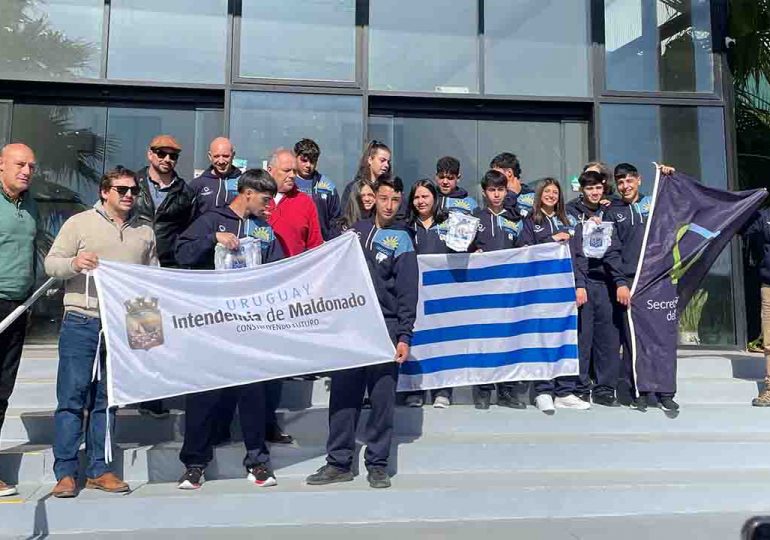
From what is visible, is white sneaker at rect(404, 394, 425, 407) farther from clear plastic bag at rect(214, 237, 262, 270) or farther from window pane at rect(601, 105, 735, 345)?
window pane at rect(601, 105, 735, 345)

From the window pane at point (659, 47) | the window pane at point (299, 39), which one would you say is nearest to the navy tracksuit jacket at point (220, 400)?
the window pane at point (299, 39)

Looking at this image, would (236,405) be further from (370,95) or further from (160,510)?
(370,95)

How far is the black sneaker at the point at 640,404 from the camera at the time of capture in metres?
5.17

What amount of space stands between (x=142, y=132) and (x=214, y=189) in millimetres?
2618

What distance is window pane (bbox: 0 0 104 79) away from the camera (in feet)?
23.3

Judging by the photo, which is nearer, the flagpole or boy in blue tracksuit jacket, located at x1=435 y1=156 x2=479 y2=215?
the flagpole

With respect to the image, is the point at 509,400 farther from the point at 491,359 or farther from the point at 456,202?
the point at 456,202

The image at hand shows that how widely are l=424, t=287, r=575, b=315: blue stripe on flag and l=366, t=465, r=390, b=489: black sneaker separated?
1.45 metres

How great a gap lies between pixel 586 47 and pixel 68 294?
21.1 ft

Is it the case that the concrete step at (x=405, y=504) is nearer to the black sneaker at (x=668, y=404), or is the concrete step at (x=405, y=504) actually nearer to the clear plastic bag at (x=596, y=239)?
the black sneaker at (x=668, y=404)

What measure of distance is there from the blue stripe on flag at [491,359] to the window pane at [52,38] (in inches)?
197

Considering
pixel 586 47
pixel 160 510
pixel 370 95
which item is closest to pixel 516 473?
pixel 160 510

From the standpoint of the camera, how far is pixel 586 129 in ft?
25.9

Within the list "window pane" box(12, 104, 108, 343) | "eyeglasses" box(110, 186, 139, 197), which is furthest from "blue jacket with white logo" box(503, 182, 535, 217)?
"window pane" box(12, 104, 108, 343)
